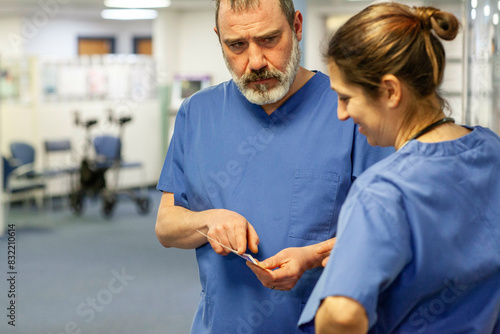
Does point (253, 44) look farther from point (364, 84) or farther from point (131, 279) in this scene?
point (131, 279)

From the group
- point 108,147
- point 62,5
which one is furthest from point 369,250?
point 62,5

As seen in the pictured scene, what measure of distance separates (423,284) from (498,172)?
0.78ft

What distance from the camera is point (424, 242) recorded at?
0.84 meters

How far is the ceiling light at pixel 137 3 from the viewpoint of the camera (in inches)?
339

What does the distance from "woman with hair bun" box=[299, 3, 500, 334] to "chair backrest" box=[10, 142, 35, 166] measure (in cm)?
703

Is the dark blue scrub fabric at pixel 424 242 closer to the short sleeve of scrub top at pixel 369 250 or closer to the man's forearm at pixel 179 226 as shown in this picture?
the short sleeve of scrub top at pixel 369 250

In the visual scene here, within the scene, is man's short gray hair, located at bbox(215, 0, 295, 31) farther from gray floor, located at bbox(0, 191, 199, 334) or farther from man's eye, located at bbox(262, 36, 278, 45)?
gray floor, located at bbox(0, 191, 199, 334)

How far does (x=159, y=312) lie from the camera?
4055 mm

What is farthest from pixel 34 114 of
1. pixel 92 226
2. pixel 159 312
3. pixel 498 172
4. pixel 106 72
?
pixel 498 172

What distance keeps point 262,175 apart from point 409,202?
541 mm

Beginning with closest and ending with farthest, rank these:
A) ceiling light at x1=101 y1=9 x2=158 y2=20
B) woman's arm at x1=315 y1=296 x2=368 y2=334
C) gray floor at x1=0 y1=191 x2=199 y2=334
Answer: woman's arm at x1=315 y1=296 x2=368 y2=334 → gray floor at x1=0 y1=191 x2=199 y2=334 → ceiling light at x1=101 y1=9 x2=158 y2=20

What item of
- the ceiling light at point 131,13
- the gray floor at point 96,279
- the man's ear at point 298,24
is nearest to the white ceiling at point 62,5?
the ceiling light at point 131,13

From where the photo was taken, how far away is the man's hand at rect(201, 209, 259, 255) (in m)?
1.20

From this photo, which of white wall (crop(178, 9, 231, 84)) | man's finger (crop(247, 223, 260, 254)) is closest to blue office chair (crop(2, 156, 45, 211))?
white wall (crop(178, 9, 231, 84))
